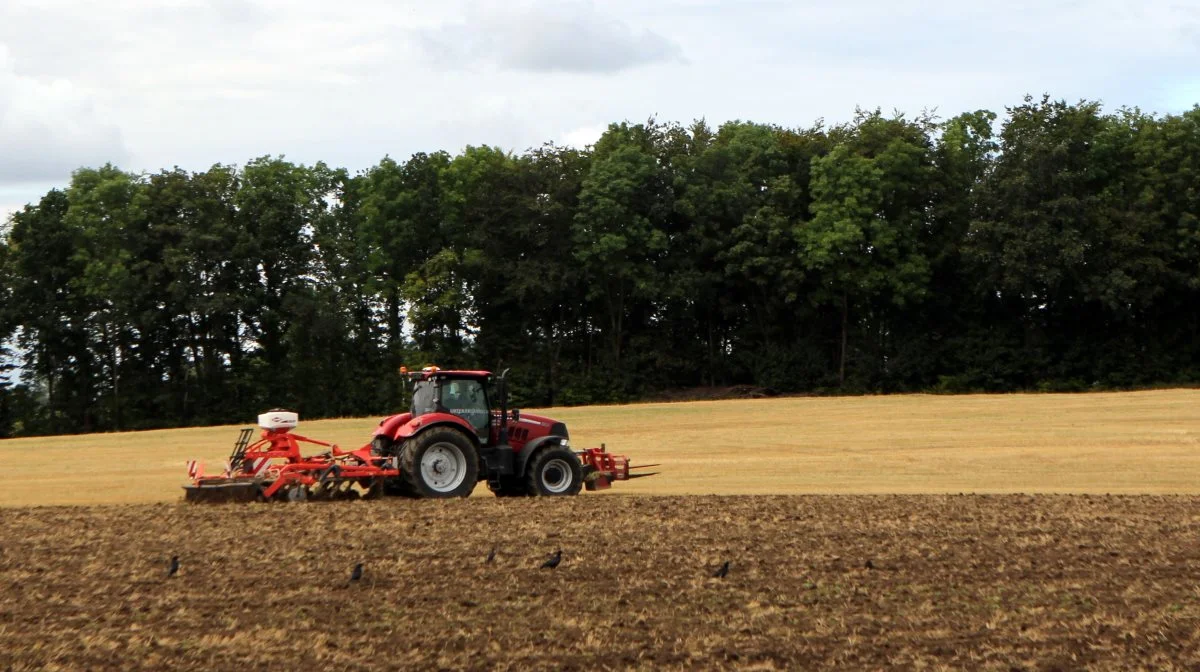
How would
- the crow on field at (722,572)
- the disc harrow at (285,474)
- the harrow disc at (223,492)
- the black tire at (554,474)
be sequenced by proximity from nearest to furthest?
the crow on field at (722,572) → the harrow disc at (223,492) → the disc harrow at (285,474) → the black tire at (554,474)

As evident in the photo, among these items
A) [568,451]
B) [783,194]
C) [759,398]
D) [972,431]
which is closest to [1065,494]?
[568,451]

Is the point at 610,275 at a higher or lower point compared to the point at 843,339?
higher

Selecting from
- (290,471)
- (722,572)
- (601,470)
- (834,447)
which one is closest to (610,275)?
(834,447)

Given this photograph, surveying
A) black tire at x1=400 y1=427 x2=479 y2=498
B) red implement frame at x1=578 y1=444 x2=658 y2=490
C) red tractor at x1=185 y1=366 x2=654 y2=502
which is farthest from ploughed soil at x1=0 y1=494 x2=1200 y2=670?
red implement frame at x1=578 y1=444 x2=658 y2=490

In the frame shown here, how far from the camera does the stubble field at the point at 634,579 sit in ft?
30.3

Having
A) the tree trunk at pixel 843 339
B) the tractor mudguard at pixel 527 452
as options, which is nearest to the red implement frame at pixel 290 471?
the tractor mudguard at pixel 527 452

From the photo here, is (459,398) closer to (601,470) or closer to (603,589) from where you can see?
(601,470)

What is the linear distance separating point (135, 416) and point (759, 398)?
25260mm

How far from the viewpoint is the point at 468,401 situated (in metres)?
18.8

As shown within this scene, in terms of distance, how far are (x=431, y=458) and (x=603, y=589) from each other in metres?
7.45

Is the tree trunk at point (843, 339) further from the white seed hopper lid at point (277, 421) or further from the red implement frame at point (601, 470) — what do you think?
the white seed hopper lid at point (277, 421)

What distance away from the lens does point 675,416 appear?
1598 inches

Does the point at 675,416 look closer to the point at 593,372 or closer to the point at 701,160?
the point at 593,372

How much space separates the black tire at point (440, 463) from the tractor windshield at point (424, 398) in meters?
0.46
